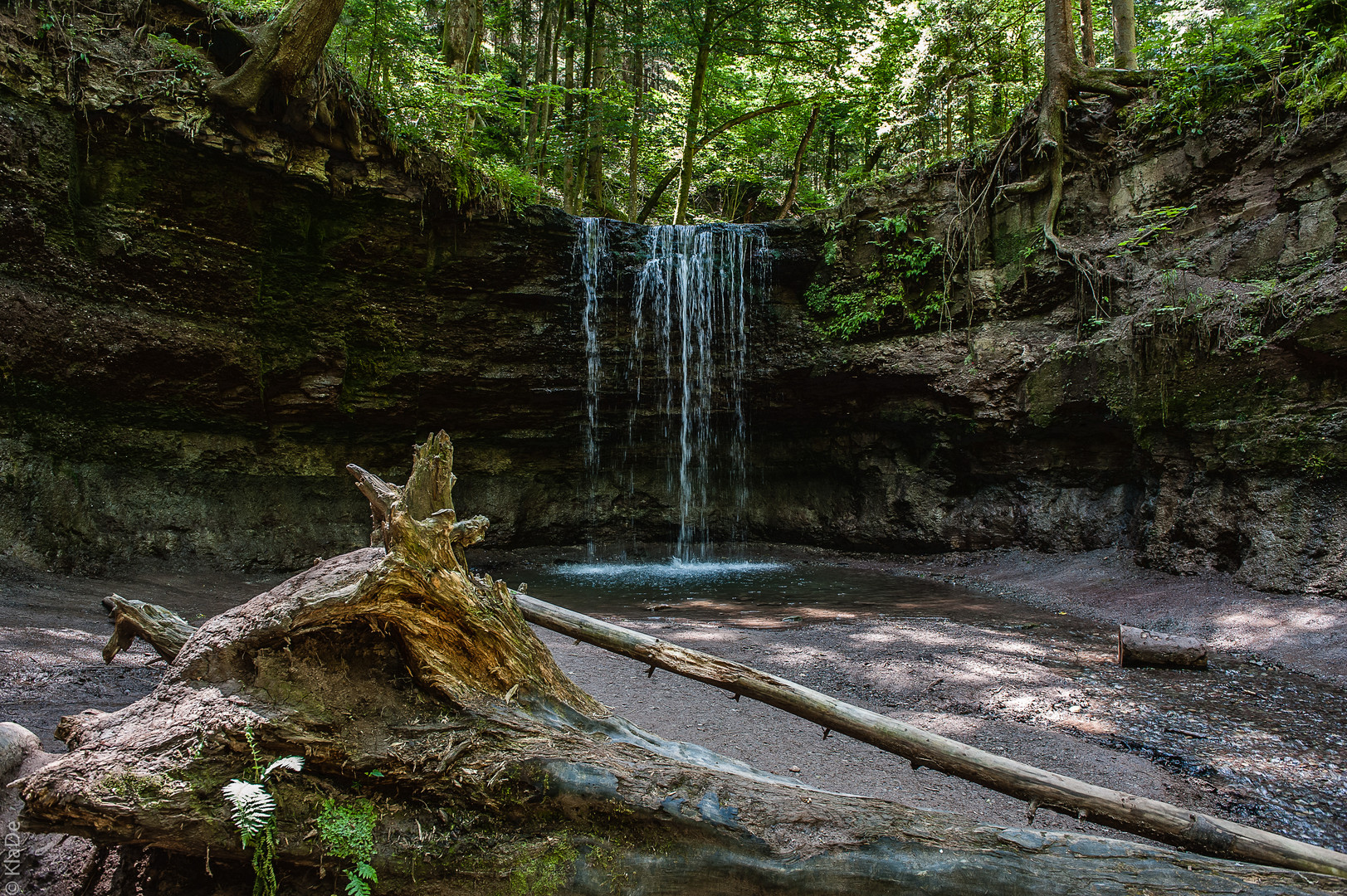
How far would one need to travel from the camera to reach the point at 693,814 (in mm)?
1844

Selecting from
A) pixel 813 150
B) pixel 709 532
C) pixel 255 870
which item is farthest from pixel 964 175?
pixel 255 870

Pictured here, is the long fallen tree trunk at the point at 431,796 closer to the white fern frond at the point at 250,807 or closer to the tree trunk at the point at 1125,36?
the white fern frond at the point at 250,807

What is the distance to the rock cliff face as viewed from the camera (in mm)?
6961

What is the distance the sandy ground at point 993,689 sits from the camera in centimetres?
297

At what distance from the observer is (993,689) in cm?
425

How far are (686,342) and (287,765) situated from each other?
10.3 meters

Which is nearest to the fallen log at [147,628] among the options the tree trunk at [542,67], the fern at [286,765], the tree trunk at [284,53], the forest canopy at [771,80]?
the fern at [286,765]

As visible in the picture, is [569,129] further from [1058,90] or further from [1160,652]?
[1160,652]

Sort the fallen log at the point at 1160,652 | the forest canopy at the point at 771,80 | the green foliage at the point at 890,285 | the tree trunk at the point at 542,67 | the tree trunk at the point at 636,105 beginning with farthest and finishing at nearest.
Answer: the tree trunk at the point at 542,67
the tree trunk at the point at 636,105
the green foliage at the point at 890,285
the forest canopy at the point at 771,80
the fallen log at the point at 1160,652

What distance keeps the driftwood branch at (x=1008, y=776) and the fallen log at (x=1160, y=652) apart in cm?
317

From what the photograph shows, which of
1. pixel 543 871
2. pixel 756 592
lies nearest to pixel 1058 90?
pixel 756 592

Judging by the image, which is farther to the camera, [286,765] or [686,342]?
[686,342]

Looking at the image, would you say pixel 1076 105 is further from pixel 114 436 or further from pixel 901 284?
pixel 114 436

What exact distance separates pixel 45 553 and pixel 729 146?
1633 centimetres
